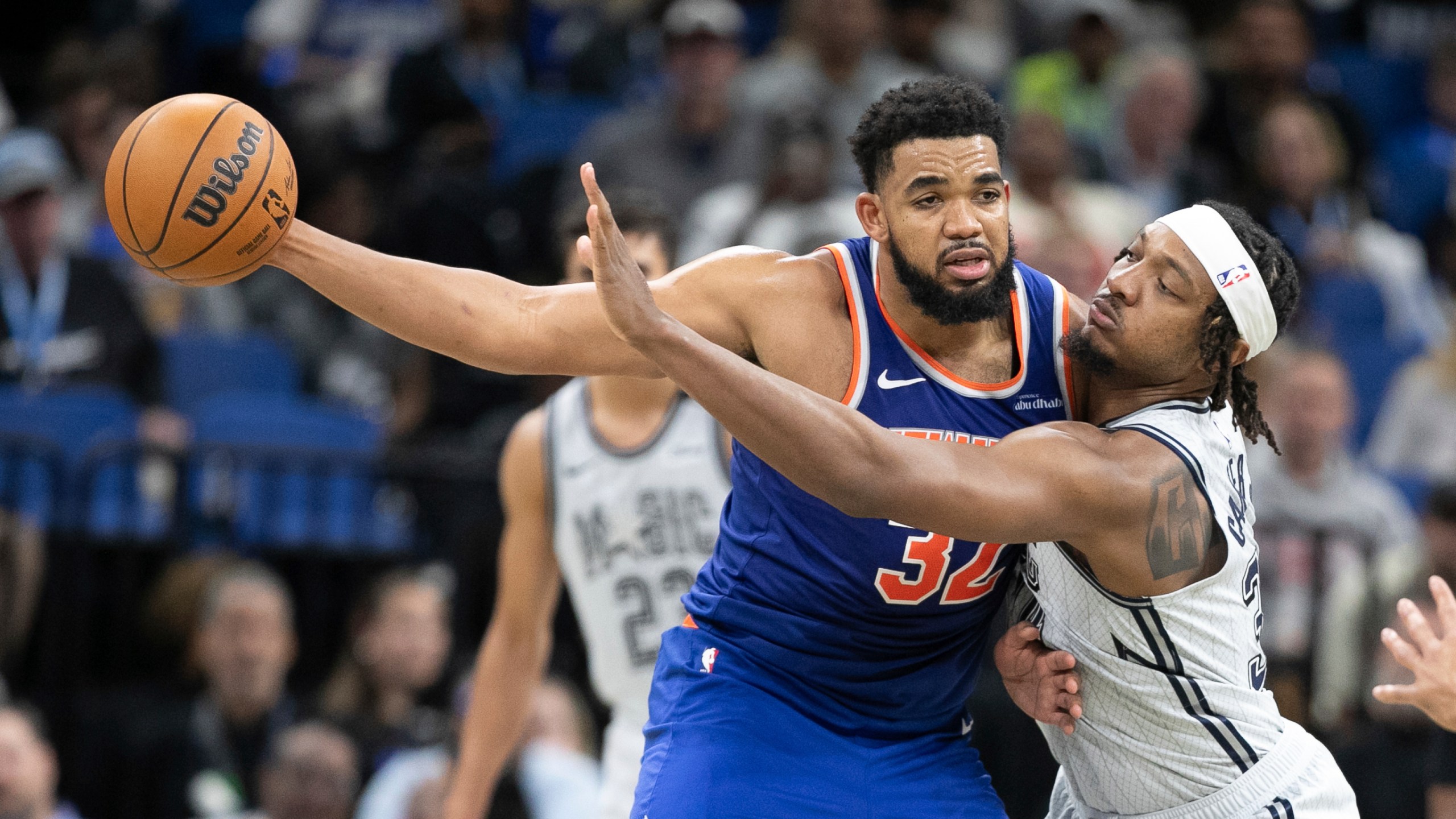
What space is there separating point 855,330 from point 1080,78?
7438mm

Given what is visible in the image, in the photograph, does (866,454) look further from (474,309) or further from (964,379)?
A: (474,309)

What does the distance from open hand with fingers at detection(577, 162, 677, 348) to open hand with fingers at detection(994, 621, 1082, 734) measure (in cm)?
134

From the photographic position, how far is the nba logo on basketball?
4.09m

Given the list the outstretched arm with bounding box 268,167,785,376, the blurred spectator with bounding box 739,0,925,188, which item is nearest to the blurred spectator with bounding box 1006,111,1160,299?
the blurred spectator with bounding box 739,0,925,188

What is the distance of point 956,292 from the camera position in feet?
13.8

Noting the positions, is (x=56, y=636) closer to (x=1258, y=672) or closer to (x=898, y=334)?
(x=898, y=334)

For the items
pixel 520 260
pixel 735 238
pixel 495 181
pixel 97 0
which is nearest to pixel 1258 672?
pixel 735 238

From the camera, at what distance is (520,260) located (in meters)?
10.1

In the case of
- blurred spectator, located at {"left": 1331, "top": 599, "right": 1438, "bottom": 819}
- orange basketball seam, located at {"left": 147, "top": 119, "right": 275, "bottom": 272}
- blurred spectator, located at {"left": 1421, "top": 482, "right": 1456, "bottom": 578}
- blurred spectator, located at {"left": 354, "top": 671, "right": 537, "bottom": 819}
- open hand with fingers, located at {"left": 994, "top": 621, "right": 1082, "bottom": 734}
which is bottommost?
blurred spectator, located at {"left": 1331, "top": 599, "right": 1438, "bottom": 819}

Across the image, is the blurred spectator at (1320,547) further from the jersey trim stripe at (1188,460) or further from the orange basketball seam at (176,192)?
the orange basketball seam at (176,192)

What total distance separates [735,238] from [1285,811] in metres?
5.28

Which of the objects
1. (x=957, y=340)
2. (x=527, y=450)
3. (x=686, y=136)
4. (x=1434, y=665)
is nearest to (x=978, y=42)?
(x=686, y=136)

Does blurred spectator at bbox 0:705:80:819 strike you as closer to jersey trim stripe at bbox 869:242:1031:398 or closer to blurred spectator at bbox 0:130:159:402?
blurred spectator at bbox 0:130:159:402

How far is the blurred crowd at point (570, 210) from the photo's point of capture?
24.5ft
